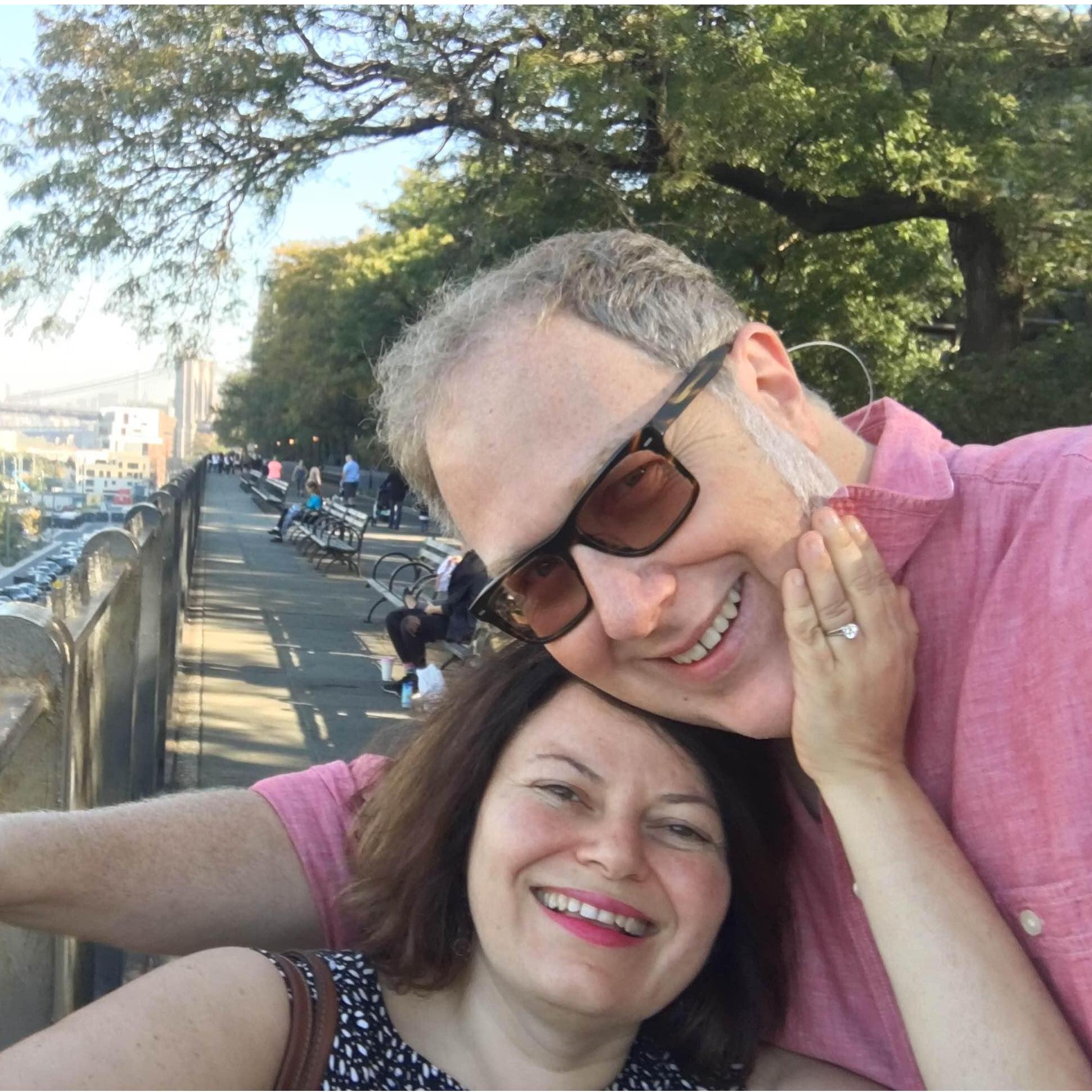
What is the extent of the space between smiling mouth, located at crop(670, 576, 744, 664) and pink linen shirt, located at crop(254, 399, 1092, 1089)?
0.17 meters

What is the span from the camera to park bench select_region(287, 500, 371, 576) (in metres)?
19.1

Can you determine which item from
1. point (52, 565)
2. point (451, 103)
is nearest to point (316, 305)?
point (451, 103)

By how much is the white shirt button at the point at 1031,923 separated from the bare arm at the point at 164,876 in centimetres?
106

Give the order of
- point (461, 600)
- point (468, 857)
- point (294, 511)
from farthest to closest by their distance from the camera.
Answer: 1. point (294, 511)
2. point (461, 600)
3. point (468, 857)

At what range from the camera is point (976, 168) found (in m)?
12.2

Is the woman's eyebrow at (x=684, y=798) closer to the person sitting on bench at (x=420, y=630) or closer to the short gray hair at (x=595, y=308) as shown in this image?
the short gray hair at (x=595, y=308)

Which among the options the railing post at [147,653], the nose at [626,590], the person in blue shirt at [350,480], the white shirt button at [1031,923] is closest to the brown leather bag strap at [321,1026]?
the nose at [626,590]

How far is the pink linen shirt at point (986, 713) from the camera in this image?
150 cm

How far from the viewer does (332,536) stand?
68.4 feet

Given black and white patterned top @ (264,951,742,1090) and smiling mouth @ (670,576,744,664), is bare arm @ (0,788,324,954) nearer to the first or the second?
black and white patterned top @ (264,951,742,1090)

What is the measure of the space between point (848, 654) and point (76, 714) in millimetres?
1490

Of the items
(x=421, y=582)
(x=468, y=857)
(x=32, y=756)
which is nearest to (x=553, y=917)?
(x=468, y=857)

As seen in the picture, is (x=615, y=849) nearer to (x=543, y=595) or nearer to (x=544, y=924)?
(x=544, y=924)

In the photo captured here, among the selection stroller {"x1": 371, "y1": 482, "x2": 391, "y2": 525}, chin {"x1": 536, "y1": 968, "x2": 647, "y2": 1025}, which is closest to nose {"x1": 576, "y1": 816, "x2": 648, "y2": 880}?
chin {"x1": 536, "y1": 968, "x2": 647, "y2": 1025}
